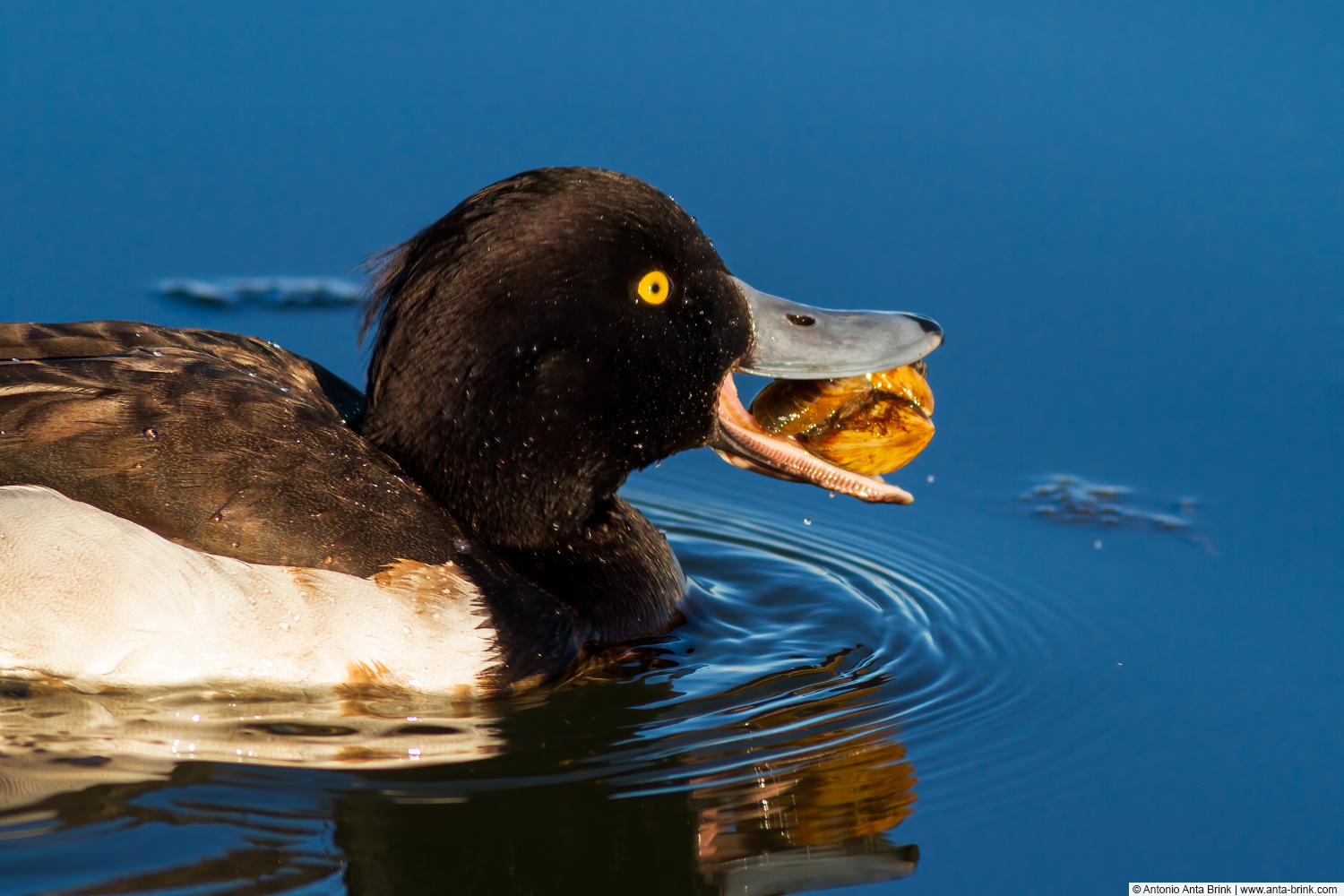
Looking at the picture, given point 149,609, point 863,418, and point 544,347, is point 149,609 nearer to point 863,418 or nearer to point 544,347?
point 544,347

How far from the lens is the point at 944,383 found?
7375mm

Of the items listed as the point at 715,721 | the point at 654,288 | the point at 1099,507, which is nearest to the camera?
the point at 715,721

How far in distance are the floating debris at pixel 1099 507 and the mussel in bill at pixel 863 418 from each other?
3.65ft

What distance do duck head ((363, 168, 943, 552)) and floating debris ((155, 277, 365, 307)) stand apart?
8.83 feet

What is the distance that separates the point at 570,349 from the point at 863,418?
1.09 meters

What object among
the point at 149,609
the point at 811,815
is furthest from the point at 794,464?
the point at 149,609

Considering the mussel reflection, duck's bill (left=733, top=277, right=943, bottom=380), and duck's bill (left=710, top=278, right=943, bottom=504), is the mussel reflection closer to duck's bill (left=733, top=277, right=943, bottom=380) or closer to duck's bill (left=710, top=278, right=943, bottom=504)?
duck's bill (left=710, top=278, right=943, bottom=504)

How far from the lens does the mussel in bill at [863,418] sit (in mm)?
5699

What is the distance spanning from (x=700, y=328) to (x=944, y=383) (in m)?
2.23

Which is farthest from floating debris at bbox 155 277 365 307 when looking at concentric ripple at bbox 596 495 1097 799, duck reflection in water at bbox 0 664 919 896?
duck reflection in water at bbox 0 664 919 896

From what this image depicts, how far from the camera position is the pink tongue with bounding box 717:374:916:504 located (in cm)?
562

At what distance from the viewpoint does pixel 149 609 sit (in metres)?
4.70

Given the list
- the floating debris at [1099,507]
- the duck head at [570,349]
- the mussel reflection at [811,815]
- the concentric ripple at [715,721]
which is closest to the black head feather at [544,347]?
the duck head at [570,349]

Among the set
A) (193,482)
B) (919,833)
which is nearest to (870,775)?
(919,833)
